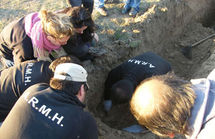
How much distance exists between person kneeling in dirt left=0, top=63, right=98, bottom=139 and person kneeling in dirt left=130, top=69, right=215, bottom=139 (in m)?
0.59

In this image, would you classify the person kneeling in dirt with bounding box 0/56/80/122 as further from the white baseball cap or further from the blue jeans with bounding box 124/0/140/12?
Answer: the blue jeans with bounding box 124/0/140/12

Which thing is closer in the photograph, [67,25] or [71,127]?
[71,127]

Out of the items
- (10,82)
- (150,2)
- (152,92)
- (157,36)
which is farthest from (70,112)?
(150,2)

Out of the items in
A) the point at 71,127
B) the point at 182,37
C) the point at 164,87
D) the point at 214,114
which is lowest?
the point at 182,37

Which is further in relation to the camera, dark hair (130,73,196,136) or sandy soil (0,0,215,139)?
sandy soil (0,0,215,139)

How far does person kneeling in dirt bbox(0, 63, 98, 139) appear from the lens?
1.71 metres

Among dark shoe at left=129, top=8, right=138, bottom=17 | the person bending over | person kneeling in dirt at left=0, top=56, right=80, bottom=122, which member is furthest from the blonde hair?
dark shoe at left=129, top=8, right=138, bottom=17

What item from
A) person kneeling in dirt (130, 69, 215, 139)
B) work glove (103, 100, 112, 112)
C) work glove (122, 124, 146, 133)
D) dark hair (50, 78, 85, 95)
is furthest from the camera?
work glove (103, 100, 112, 112)

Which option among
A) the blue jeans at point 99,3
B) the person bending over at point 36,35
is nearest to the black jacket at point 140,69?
the person bending over at point 36,35

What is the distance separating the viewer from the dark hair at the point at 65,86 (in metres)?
1.98

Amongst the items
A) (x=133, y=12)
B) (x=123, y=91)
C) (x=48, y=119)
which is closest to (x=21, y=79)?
(x=48, y=119)

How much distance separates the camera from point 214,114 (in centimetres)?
140

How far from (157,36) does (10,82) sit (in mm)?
3594

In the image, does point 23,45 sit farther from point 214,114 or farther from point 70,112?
point 214,114
